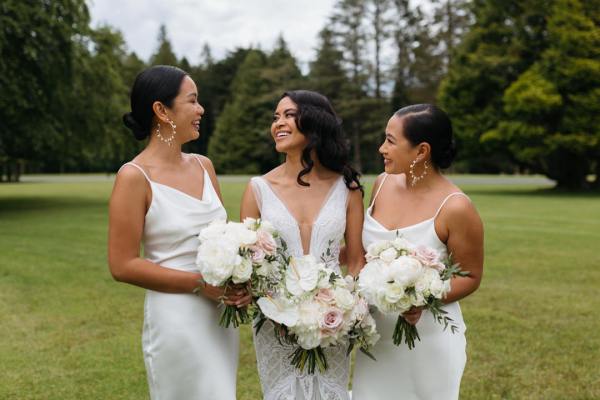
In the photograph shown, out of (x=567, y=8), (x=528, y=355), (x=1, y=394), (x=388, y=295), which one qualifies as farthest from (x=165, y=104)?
(x=567, y=8)

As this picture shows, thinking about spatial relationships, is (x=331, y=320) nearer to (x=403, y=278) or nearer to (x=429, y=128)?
(x=403, y=278)

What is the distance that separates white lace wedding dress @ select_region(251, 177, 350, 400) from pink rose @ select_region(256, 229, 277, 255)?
556 millimetres

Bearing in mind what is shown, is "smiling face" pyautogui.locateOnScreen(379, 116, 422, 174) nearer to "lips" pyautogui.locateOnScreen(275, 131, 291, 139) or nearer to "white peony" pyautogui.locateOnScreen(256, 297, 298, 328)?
"lips" pyautogui.locateOnScreen(275, 131, 291, 139)

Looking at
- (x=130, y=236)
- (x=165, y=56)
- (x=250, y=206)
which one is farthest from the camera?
(x=165, y=56)

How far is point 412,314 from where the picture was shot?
9.32ft

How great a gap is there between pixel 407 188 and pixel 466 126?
31159 mm

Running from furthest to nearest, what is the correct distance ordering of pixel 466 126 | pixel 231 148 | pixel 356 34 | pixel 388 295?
pixel 231 148, pixel 356 34, pixel 466 126, pixel 388 295

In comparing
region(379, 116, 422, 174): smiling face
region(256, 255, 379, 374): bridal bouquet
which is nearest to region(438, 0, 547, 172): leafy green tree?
region(379, 116, 422, 174): smiling face

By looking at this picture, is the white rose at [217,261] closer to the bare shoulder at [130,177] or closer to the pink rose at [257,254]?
the pink rose at [257,254]

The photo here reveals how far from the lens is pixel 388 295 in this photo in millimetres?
2689

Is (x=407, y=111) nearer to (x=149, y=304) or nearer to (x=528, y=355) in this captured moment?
(x=149, y=304)

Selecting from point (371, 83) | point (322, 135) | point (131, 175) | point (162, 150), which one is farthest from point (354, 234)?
point (371, 83)

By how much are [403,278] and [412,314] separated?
0.93 feet

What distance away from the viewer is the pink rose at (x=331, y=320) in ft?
8.98
